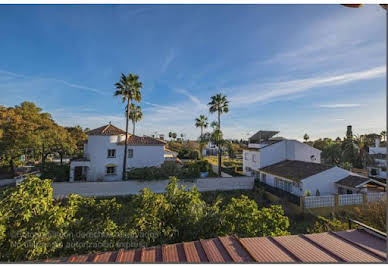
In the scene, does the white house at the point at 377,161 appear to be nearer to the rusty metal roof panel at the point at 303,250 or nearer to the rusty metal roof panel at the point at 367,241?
the rusty metal roof panel at the point at 367,241

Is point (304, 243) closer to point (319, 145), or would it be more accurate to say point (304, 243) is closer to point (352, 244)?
point (352, 244)

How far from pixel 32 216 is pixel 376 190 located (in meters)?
15.6

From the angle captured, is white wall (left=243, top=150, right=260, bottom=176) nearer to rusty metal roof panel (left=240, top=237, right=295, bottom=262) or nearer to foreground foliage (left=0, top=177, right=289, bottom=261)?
foreground foliage (left=0, top=177, right=289, bottom=261)

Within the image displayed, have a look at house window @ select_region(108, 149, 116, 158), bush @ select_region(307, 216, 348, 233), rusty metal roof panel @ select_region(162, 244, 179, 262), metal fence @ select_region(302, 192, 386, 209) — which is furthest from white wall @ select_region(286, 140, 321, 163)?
house window @ select_region(108, 149, 116, 158)

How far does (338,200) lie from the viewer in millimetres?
8758

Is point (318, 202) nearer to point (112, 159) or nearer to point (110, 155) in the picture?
point (112, 159)

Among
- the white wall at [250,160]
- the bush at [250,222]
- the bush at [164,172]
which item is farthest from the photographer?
the white wall at [250,160]

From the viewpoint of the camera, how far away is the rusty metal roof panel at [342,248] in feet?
7.63

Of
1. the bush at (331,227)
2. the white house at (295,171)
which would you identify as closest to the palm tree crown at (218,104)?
the white house at (295,171)

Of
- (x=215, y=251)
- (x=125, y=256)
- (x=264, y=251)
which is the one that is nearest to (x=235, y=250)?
(x=215, y=251)

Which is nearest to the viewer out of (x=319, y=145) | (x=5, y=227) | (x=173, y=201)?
(x=5, y=227)

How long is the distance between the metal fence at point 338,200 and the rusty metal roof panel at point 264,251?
782 centimetres

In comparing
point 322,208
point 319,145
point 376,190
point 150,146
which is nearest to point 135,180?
point 150,146

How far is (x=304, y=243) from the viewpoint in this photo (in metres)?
2.64
